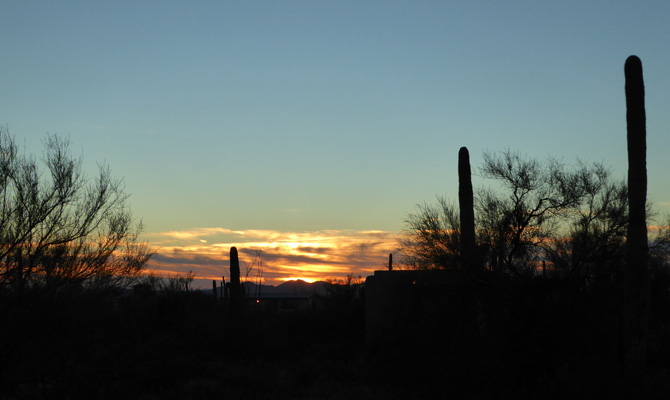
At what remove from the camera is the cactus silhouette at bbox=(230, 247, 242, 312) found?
29.9 meters

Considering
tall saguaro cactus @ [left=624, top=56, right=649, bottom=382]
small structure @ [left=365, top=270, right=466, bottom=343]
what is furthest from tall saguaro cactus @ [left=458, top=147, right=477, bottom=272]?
tall saguaro cactus @ [left=624, top=56, right=649, bottom=382]

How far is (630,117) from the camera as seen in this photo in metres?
15.1

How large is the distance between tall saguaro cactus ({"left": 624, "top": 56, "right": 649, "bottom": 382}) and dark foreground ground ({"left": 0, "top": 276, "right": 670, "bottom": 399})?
23.5 inches

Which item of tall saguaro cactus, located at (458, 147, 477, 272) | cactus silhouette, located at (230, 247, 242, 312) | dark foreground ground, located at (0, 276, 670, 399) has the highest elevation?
tall saguaro cactus, located at (458, 147, 477, 272)

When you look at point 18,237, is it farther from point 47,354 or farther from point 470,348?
point 470,348

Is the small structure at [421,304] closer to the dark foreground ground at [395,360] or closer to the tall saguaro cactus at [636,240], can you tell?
the dark foreground ground at [395,360]

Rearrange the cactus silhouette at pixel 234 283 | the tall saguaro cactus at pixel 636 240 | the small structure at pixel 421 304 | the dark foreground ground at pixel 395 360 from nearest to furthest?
the dark foreground ground at pixel 395 360
the tall saguaro cactus at pixel 636 240
the small structure at pixel 421 304
the cactus silhouette at pixel 234 283

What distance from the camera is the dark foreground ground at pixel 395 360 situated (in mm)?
11602

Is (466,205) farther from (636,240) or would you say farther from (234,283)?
(234,283)

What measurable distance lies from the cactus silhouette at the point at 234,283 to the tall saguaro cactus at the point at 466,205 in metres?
13.9

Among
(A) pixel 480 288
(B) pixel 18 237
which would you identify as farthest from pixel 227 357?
(A) pixel 480 288

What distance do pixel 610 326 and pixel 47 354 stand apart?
40.6 ft

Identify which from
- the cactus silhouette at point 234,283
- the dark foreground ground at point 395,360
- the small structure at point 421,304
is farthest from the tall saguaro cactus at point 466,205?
the cactus silhouette at point 234,283

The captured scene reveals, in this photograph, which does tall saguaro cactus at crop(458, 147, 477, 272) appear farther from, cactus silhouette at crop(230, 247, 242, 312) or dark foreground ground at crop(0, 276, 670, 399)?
cactus silhouette at crop(230, 247, 242, 312)
